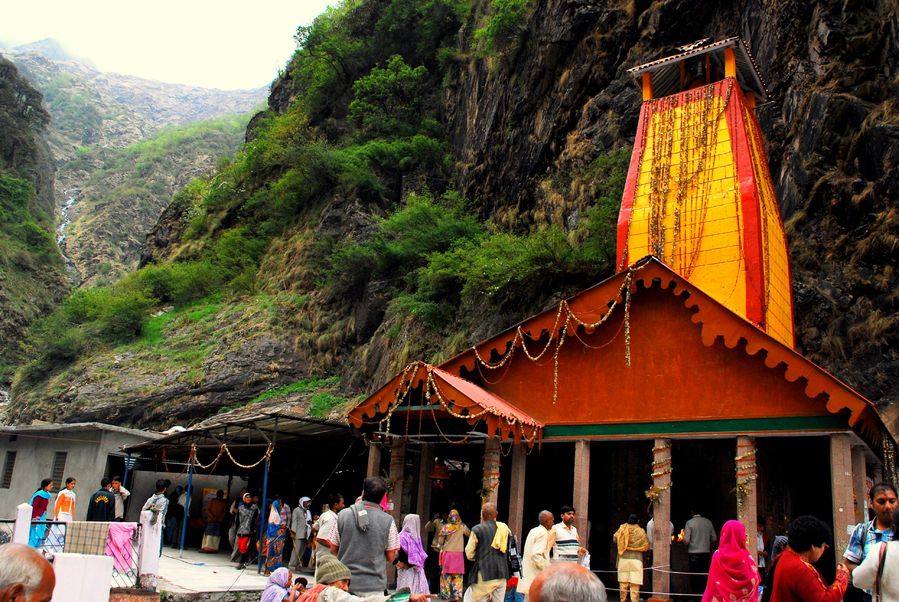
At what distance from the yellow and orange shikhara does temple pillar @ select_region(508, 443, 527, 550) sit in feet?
15.5

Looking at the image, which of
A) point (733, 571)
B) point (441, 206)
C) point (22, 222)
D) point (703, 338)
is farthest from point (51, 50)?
point (733, 571)

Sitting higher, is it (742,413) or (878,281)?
(878,281)

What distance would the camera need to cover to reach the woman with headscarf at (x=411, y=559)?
1061 cm

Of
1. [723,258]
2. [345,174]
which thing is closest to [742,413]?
[723,258]

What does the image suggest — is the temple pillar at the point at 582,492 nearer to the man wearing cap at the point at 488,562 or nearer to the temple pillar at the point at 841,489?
the man wearing cap at the point at 488,562

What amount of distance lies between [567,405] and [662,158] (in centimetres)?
705

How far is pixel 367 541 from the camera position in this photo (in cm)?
693

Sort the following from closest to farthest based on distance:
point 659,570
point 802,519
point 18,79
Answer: point 802,519 < point 659,570 < point 18,79

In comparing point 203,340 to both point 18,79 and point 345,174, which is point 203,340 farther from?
point 18,79

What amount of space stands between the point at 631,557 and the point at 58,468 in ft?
59.3

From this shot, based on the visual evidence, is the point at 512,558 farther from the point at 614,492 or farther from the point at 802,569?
the point at 614,492

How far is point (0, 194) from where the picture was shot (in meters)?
53.4

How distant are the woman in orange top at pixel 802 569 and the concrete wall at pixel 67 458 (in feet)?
68.9

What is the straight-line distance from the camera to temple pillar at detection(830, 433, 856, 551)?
11141 mm
